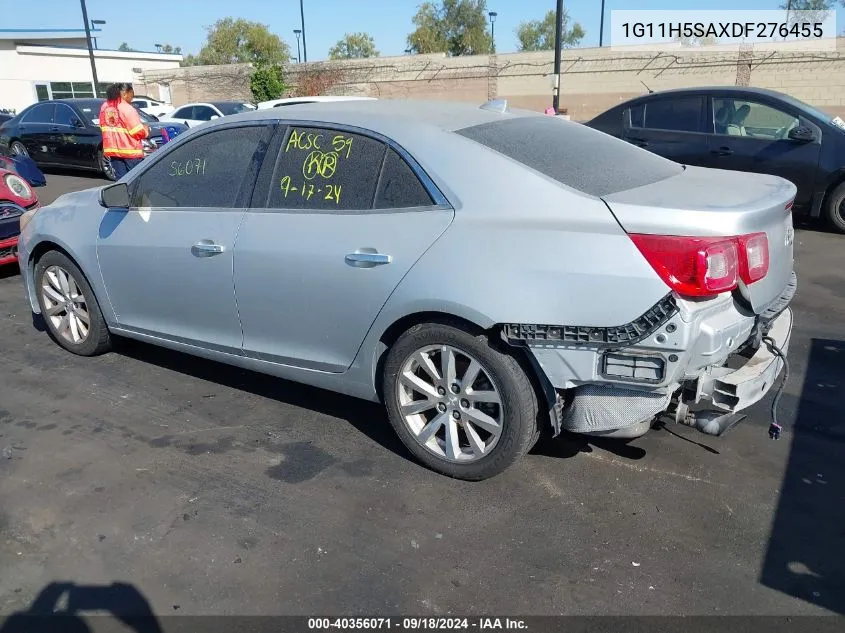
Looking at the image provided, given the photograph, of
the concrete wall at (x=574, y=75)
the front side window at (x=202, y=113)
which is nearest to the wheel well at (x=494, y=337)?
the front side window at (x=202, y=113)

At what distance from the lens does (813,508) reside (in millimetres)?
3113

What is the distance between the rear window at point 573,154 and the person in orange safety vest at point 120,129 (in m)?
5.95

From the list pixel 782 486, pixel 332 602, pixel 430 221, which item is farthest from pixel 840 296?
pixel 332 602

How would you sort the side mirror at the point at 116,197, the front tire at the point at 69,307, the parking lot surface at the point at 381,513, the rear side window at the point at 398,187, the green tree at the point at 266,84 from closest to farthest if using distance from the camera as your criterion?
the parking lot surface at the point at 381,513 → the rear side window at the point at 398,187 → the side mirror at the point at 116,197 → the front tire at the point at 69,307 → the green tree at the point at 266,84

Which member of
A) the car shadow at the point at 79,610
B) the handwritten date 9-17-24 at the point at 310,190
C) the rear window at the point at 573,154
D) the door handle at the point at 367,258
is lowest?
the car shadow at the point at 79,610

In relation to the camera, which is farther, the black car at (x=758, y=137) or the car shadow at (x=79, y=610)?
the black car at (x=758, y=137)

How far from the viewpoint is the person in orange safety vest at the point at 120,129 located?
8.20 m

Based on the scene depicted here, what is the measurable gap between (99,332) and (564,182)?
3.33 m

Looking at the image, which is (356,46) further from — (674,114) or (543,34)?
(674,114)

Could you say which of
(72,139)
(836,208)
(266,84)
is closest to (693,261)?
(836,208)

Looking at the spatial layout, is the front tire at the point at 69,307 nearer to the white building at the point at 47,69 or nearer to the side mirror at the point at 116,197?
the side mirror at the point at 116,197

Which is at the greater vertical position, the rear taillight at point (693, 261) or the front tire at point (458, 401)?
the rear taillight at point (693, 261)

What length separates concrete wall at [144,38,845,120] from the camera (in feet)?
91.7

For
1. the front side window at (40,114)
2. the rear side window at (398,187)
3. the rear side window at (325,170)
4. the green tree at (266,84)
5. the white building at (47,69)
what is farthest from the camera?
the white building at (47,69)
